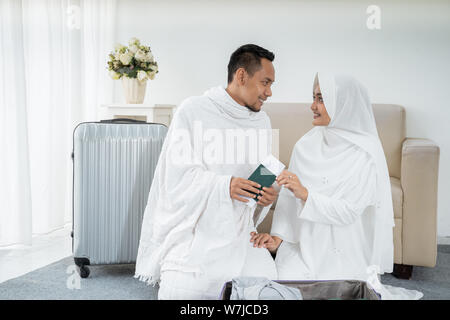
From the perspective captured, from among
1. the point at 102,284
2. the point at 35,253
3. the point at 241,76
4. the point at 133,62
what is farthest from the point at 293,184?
the point at 35,253

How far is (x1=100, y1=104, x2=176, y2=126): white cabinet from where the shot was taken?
2.31 m

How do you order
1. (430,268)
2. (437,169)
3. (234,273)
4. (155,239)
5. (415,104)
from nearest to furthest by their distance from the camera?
(234,273) → (155,239) → (415,104) → (437,169) → (430,268)

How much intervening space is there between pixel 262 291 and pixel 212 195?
409 mm

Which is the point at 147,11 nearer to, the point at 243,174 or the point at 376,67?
the point at 243,174

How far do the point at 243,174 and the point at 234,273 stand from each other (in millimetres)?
370

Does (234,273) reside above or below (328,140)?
below

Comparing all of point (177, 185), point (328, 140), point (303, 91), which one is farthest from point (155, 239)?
point (303, 91)

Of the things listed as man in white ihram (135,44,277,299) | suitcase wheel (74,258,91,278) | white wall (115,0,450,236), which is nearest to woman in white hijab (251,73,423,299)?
man in white ihram (135,44,277,299)

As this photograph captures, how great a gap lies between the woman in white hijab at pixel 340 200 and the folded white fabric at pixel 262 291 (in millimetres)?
263

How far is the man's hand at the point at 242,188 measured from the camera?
1486mm

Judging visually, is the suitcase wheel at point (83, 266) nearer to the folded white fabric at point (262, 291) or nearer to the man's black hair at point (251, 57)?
the folded white fabric at point (262, 291)

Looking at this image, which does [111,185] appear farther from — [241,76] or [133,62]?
[241,76]

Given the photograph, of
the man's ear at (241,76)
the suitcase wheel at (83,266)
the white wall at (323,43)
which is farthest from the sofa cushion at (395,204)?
the suitcase wheel at (83,266)

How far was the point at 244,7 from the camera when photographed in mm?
1886
